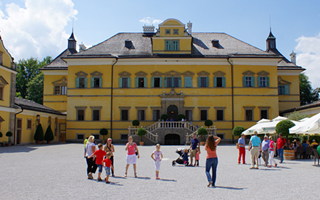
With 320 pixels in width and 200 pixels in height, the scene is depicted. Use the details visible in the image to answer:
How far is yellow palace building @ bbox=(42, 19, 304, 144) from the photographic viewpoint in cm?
3944

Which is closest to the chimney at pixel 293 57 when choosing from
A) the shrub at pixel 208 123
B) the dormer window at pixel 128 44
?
the shrub at pixel 208 123

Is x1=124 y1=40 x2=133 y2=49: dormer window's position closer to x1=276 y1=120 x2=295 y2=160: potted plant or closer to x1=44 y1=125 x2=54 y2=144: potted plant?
x1=44 y1=125 x2=54 y2=144: potted plant

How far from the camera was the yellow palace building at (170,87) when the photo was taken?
39.4 m

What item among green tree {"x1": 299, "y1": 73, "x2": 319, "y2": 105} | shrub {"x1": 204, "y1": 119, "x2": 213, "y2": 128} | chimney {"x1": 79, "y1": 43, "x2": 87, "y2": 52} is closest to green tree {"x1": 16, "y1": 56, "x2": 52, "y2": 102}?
chimney {"x1": 79, "y1": 43, "x2": 87, "y2": 52}

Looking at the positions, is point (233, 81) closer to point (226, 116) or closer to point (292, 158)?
point (226, 116)

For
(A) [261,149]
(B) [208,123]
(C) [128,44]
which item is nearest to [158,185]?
(A) [261,149]

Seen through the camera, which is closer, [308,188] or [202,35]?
[308,188]

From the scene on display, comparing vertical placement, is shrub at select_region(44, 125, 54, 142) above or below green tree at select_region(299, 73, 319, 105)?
below

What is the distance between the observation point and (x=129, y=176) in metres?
12.4

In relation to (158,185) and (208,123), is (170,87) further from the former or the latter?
(158,185)

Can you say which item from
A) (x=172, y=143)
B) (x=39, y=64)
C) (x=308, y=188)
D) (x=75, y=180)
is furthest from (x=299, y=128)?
(x=39, y=64)

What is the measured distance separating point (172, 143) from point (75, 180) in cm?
2572

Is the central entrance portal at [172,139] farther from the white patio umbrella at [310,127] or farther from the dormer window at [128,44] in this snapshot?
the white patio umbrella at [310,127]

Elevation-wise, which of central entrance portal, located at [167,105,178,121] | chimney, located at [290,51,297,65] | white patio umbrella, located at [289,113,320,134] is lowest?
white patio umbrella, located at [289,113,320,134]
